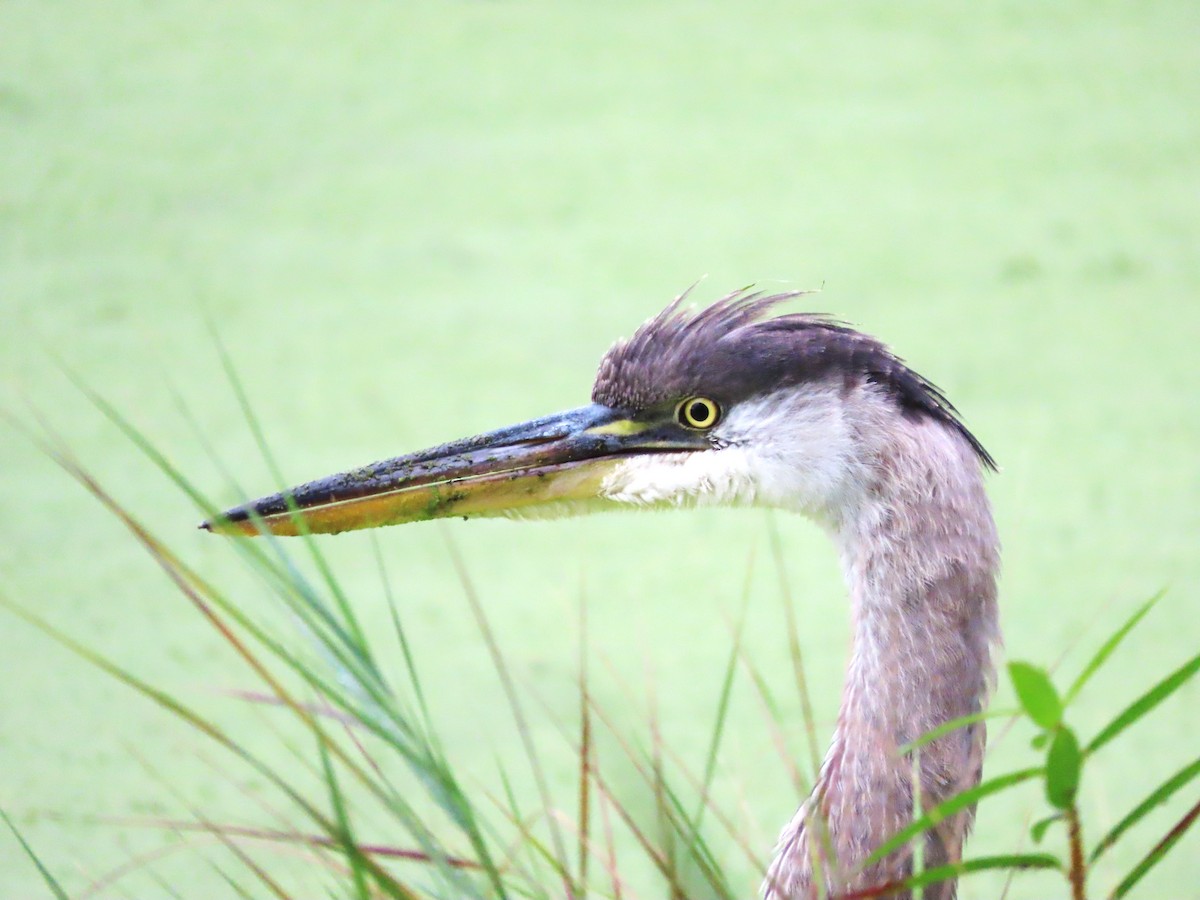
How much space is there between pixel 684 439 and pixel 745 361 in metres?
0.13

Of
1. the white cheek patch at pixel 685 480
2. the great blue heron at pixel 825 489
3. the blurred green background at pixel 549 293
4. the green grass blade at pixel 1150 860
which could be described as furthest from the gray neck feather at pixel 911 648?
the blurred green background at pixel 549 293

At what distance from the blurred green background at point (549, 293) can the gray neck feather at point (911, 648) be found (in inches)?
31.9

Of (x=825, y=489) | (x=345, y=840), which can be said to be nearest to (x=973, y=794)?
(x=345, y=840)

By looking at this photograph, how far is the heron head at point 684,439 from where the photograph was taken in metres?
1.54

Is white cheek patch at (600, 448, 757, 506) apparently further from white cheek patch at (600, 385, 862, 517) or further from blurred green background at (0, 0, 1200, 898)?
blurred green background at (0, 0, 1200, 898)

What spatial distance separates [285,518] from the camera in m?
1.56

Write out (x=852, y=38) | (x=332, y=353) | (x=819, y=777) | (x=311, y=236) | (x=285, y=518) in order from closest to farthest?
(x=819, y=777)
(x=285, y=518)
(x=332, y=353)
(x=311, y=236)
(x=852, y=38)

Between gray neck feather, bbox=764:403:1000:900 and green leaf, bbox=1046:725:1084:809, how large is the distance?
0.53 metres

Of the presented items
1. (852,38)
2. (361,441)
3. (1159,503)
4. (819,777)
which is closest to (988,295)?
(1159,503)

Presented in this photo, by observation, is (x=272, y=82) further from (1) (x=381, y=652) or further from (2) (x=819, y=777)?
(2) (x=819, y=777)

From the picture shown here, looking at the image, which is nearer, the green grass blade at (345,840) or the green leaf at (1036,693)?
the green leaf at (1036,693)

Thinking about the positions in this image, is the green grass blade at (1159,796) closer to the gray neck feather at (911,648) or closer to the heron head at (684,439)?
the gray neck feather at (911,648)

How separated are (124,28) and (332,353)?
56.2 inches

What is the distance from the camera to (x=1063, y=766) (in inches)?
35.0
